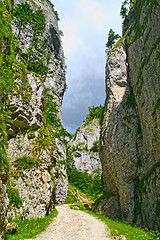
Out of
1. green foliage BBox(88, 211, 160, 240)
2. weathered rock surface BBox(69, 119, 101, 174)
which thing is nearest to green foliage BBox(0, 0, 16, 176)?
green foliage BBox(88, 211, 160, 240)

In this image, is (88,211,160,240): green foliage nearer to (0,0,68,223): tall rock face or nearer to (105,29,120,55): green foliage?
(0,0,68,223): tall rock face

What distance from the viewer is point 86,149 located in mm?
67375

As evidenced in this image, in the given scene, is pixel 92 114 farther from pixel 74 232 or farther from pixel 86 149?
pixel 74 232

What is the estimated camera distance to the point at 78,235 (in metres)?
10.3

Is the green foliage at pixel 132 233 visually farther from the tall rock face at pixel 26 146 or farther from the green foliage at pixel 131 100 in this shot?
the green foliage at pixel 131 100

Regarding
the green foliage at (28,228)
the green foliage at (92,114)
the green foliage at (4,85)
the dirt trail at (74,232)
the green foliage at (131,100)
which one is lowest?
the dirt trail at (74,232)

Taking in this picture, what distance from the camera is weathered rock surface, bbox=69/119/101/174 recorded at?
62.2 m

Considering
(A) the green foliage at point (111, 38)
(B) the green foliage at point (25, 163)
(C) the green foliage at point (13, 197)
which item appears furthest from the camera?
(A) the green foliage at point (111, 38)

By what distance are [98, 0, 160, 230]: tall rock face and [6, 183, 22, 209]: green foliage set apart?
32.9 ft

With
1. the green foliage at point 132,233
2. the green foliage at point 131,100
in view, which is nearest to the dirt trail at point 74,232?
the green foliage at point 132,233

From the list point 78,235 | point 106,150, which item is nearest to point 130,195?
point 106,150

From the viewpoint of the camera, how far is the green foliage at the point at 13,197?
11.9 m

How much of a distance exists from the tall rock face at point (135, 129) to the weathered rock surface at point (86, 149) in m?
38.1

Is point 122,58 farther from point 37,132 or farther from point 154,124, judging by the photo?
point 37,132
